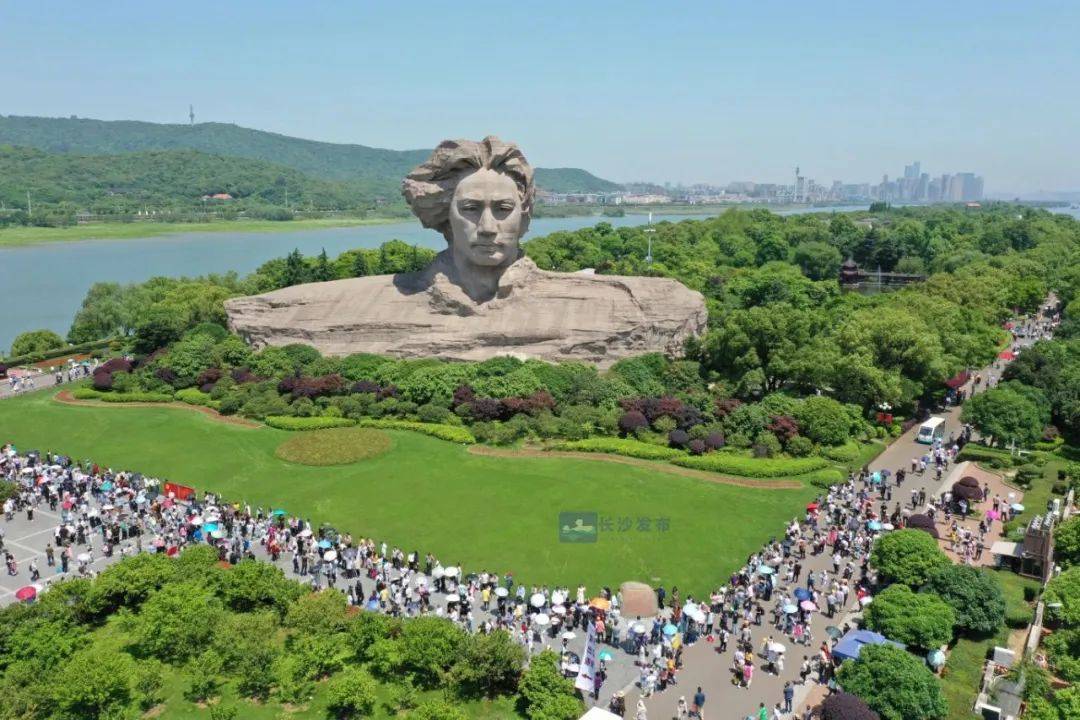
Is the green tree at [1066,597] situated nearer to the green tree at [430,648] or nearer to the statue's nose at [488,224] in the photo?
the green tree at [430,648]

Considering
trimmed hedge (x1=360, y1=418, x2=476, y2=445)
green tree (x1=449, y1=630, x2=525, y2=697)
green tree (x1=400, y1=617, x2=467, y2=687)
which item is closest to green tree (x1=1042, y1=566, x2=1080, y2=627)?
green tree (x1=449, y1=630, x2=525, y2=697)

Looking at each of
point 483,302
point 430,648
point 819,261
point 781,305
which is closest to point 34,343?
point 483,302

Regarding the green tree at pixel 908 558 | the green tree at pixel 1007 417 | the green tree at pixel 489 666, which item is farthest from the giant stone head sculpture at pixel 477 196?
the green tree at pixel 489 666

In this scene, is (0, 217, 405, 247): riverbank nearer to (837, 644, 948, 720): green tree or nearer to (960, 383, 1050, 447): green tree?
(960, 383, 1050, 447): green tree

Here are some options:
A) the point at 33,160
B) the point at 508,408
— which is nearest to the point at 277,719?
the point at 508,408

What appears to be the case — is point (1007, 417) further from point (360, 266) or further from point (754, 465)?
point (360, 266)
